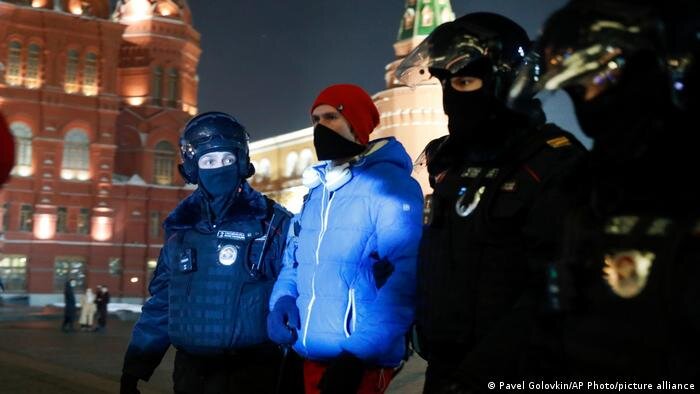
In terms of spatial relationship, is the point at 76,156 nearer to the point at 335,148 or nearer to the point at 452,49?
the point at 335,148

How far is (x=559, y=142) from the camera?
2.56m

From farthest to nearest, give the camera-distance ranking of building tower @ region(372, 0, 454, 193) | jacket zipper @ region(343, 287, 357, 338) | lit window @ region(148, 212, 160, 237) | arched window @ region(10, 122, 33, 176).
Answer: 1. building tower @ region(372, 0, 454, 193)
2. lit window @ region(148, 212, 160, 237)
3. arched window @ region(10, 122, 33, 176)
4. jacket zipper @ region(343, 287, 357, 338)

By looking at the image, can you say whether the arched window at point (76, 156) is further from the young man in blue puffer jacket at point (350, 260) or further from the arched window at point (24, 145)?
the young man in blue puffer jacket at point (350, 260)

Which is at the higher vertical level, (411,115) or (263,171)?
(411,115)

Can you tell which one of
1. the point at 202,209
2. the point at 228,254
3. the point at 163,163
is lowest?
the point at 228,254

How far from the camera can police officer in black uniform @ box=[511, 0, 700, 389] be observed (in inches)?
68.7

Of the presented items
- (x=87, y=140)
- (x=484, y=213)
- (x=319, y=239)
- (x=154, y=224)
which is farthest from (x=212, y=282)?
(x=154, y=224)

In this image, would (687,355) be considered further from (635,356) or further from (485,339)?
(485,339)

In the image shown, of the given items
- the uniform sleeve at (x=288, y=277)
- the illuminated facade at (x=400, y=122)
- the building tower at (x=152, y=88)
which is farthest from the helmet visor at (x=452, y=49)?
the building tower at (x=152, y=88)

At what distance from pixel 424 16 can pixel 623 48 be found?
162 feet

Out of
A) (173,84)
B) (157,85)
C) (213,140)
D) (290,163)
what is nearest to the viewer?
(213,140)

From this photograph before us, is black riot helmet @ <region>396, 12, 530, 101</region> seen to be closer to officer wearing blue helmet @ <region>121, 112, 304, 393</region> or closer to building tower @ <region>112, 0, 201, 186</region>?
officer wearing blue helmet @ <region>121, 112, 304, 393</region>

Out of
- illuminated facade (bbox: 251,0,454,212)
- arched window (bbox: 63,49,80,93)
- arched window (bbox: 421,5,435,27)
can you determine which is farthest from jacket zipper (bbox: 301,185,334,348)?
arched window (bbox: 421,5,435,27)

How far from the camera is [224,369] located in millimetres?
3916
